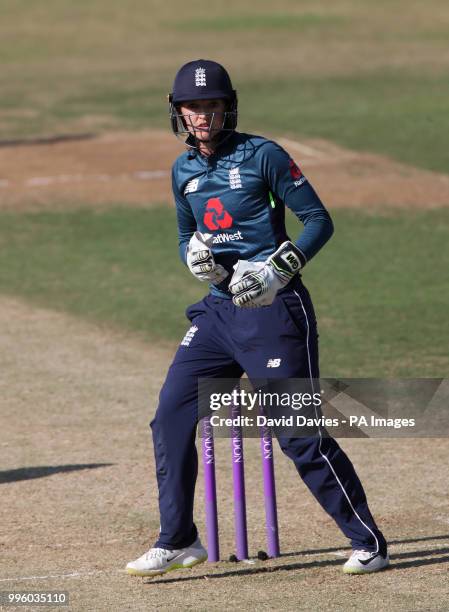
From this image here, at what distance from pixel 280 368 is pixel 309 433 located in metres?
0.36

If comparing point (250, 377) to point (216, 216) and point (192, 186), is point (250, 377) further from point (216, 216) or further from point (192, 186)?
point (192, 186)

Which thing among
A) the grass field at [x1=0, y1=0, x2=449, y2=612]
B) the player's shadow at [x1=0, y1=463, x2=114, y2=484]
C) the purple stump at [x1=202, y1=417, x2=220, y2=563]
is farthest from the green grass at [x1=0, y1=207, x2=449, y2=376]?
the purple stump at [x1=202, y1=417, x2=220, y2=563]

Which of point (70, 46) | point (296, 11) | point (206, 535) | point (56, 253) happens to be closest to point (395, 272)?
point (56, 253)

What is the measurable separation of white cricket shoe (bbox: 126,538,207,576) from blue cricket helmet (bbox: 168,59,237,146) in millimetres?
2151

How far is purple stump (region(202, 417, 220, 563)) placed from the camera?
280 inches

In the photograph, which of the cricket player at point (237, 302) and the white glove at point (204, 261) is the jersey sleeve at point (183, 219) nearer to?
the cricket player at point (237, 302)

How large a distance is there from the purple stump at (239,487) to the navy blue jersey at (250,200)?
2.41 ft

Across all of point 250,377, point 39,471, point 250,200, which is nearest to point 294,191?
point 250,200

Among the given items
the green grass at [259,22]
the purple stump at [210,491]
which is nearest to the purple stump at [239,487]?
the purple stump at [210,491]

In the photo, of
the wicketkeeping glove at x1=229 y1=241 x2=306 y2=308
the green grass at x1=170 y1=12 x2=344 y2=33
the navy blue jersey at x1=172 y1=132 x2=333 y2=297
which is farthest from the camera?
the green grass at x1=170 y1=12 x2=344 y2=33

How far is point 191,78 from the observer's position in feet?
22.7

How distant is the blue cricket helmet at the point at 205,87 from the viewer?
6887mm

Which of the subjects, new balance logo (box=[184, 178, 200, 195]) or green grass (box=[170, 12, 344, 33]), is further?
green grass (box=[170, 12, 344, 33])

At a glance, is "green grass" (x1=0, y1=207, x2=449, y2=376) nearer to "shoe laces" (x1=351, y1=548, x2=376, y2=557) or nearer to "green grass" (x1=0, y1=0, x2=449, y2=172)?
"shoe laces" (x1=351, y1=548, x2=376, y2=557)
